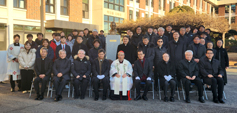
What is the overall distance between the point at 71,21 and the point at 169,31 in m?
12.8

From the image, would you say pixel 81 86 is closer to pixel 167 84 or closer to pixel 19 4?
pixel 167 84

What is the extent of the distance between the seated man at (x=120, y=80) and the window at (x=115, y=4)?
18.4 meters

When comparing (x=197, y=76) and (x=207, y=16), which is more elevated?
(x=207, y=16)

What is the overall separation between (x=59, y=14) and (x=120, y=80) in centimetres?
1455

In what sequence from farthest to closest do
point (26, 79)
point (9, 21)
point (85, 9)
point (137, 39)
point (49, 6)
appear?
point (85, 9) < point (49, 6) < point (9, 21) < point (137, 39) < point (26, 79)

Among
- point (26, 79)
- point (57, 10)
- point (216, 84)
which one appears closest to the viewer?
point (216, 84)

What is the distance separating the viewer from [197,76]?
6.54 meters

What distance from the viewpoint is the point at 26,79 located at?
733cm

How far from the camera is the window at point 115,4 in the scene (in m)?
24.4

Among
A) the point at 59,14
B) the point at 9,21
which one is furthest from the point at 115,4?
the point at 9,21

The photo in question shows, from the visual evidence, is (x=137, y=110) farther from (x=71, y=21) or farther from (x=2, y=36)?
(x=71, y=21)

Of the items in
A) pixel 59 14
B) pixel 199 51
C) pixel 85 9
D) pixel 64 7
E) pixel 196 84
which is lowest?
pixel 196 84

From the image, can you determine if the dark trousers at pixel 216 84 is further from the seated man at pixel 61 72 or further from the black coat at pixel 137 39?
the seated man at pixel 61 72

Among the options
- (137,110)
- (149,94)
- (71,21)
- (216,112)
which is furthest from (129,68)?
(71,21)
